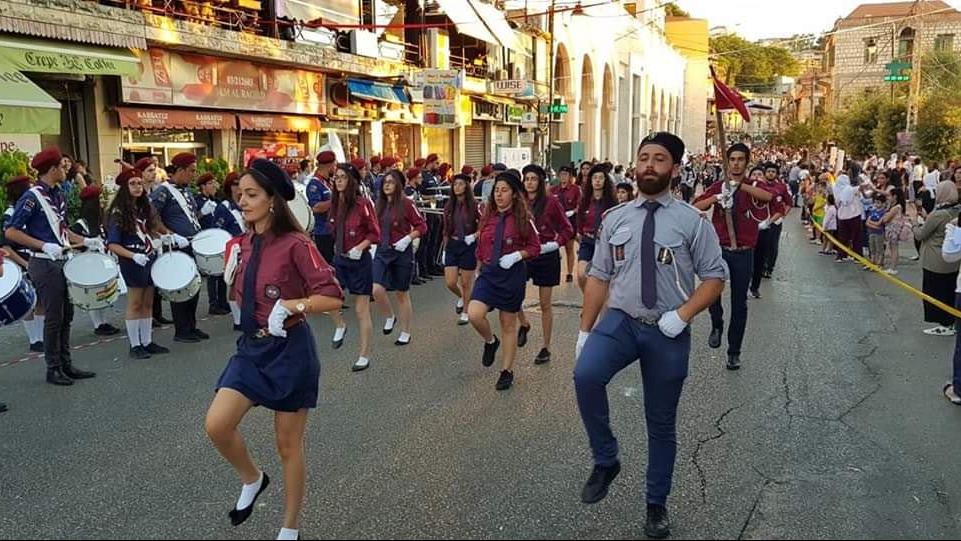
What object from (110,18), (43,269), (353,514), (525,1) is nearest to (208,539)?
(353,514)

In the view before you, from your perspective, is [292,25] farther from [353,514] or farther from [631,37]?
[631,37]

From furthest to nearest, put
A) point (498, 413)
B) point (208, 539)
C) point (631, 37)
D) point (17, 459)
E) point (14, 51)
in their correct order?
point (631, 37) → point (14, 51) → point (498, 413) → point (17, 459) → point (208, 539)

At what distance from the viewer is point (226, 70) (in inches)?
685

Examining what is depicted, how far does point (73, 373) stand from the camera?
271 inches

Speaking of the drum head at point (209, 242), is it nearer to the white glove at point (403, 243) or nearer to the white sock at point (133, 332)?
the white sock at point (133, 332)

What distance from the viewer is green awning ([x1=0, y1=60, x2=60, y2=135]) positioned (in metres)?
11.4

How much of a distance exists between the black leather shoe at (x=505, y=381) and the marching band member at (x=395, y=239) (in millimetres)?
1819

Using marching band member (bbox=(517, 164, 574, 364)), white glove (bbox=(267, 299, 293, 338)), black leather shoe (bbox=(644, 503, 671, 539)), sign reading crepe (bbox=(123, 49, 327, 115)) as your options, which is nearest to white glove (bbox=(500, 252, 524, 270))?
marching band member (bbox=(517, 164, 574, 364))

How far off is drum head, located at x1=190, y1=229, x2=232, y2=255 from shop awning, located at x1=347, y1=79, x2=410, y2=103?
13508 mm

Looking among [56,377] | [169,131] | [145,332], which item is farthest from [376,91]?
[56,377]

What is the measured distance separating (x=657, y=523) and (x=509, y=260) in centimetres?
312

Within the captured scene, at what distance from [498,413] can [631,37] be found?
148 feet

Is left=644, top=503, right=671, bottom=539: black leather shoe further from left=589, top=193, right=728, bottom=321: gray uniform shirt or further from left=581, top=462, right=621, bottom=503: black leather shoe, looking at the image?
left=589, top=193, right=728, bottom=321: gray uniform shirt

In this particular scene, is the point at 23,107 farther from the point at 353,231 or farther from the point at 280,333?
the point at 280,333
